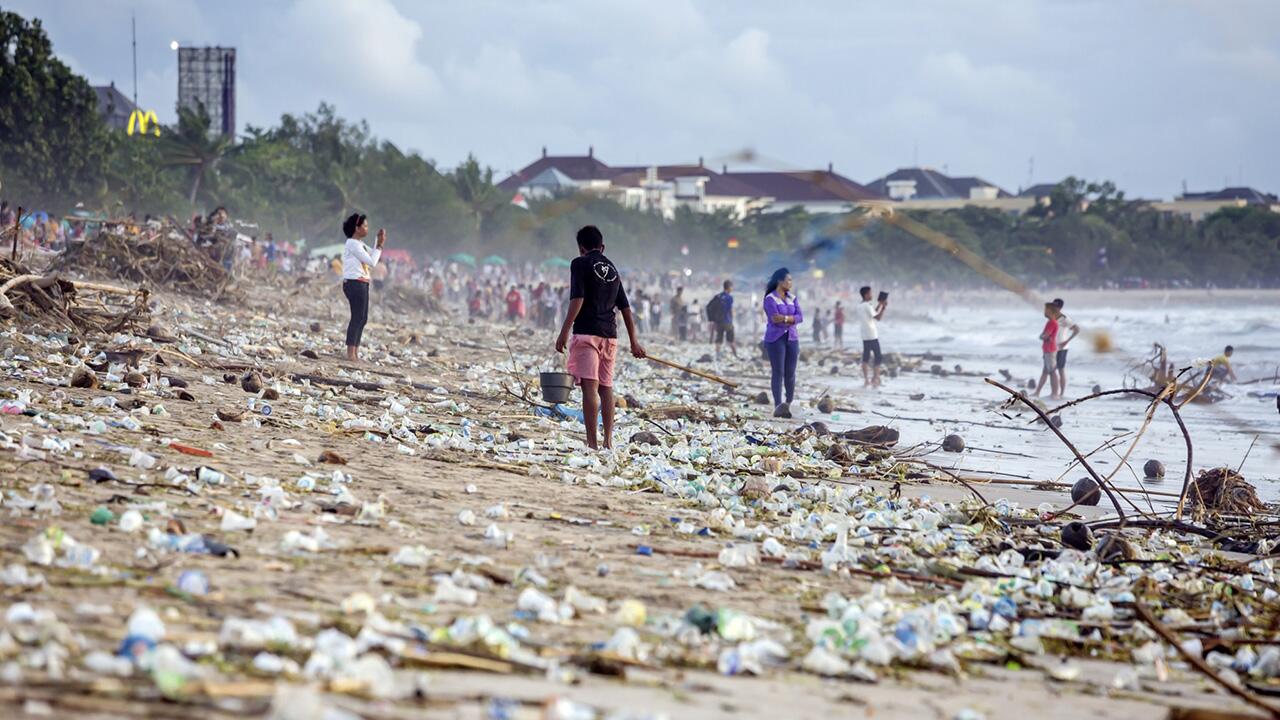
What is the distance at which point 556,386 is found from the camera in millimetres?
9305

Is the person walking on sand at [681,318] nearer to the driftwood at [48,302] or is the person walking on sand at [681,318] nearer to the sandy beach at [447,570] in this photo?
the driftwood at [48,302]

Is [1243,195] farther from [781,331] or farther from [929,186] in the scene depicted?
[781,331]

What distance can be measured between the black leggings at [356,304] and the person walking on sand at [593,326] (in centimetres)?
355

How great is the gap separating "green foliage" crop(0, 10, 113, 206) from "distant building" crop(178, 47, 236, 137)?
24.3m

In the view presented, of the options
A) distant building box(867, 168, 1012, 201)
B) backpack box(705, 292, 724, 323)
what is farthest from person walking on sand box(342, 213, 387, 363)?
distant building box(867, 168, 1012, 201)

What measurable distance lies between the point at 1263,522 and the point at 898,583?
2766 mm

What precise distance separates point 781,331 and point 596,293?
14.8 feet

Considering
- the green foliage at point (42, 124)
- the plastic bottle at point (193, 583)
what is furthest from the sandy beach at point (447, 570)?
the green foliage at point (42, 124)

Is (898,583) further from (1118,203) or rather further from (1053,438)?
(1118,203)

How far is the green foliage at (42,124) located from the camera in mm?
35750

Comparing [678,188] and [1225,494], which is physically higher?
[678,188]

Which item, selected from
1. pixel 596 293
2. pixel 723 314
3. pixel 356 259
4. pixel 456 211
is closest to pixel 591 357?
pixel 596 293

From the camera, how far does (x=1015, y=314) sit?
228 feet

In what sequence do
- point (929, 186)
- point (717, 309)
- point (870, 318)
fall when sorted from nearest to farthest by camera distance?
point (870, 318) < point (717, 309) < point (929, 186)
